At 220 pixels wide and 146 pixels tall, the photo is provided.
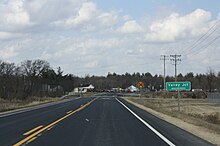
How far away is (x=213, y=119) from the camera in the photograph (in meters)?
29.1

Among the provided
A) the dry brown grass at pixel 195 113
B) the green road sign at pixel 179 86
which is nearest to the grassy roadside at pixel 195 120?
the dry brown grass at pixel 195 113

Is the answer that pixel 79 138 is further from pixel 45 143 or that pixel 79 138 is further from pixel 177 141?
pixel 177 141

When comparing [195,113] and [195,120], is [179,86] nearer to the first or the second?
[195,113]

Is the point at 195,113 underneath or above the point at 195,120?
underneath

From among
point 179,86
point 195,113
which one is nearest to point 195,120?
point 179,86

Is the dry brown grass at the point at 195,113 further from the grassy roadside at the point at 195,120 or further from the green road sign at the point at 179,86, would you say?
the green road sign at the point at 179,86

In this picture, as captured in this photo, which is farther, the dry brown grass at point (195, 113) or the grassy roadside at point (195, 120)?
the dry brown grass at point (195, 113)

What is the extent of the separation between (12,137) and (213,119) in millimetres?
19395

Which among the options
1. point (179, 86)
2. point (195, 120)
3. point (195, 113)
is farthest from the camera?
point (195, 113)

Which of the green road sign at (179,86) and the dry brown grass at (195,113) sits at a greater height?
the green road sign at (179,86)

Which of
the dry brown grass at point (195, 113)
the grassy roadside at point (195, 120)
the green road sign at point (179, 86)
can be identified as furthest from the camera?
the green road sign at point (179, 86)

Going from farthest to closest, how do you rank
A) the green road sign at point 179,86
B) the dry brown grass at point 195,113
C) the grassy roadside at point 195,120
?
1. the green road sign at point 179,86
2. the dry brown grass at point 195,113
3. the grassy roadside at point 195,120

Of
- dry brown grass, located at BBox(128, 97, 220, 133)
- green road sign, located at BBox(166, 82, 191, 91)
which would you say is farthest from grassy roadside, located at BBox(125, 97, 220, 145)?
green road sign, located at BBox(166, 82, 191, 91)

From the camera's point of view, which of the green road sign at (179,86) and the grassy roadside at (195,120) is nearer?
the grassy roadside at (195,120)
